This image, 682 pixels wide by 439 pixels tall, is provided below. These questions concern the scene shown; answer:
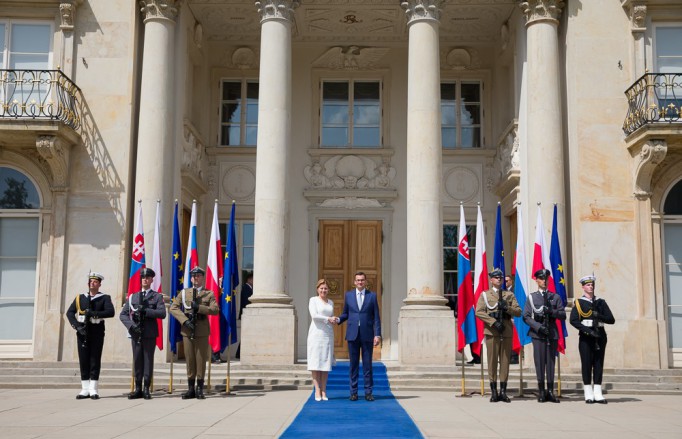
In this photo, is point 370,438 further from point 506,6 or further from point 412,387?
point 506,6

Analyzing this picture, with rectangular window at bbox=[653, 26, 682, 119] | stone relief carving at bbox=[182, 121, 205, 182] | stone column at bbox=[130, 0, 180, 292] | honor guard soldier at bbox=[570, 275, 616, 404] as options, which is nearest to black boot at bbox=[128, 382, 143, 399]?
stone column at bbox=[130, 0, 180, 292]

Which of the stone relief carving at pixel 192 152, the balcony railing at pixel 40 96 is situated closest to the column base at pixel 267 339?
the stone relief carving at pixel 192 152

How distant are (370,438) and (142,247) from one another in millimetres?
7756

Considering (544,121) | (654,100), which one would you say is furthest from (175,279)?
(654,100)

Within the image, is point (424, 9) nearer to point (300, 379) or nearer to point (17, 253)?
point (300, 379)

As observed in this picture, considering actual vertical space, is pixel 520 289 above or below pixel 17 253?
below

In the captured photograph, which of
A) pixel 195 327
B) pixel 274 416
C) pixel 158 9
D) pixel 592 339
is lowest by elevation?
pixel 274 416

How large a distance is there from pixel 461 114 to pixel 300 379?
9032 mm

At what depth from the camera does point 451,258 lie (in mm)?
18984

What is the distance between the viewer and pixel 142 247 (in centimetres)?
1423

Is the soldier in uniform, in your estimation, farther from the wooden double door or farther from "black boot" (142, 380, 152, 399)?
the wooden double door

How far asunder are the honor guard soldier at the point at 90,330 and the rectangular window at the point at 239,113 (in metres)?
8.32

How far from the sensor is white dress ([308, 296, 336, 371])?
1132cm

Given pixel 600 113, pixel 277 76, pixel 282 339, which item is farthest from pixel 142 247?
pixel 600 113
